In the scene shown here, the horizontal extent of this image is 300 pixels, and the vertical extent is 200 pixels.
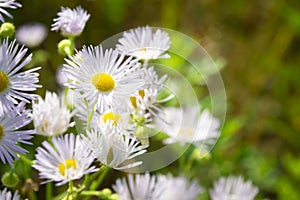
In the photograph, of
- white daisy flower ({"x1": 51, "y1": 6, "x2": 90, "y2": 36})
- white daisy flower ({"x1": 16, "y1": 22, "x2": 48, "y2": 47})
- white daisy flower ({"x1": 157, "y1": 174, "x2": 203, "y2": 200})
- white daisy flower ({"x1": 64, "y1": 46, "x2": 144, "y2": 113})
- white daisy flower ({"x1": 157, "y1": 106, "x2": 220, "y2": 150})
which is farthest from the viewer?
white daisy flower ({"x1": 16, "y1": 22, "x2": 48, "y2": 47})

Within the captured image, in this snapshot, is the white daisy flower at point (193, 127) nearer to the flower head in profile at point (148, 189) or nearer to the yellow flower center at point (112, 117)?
the flower head in profile at point (148, 189)

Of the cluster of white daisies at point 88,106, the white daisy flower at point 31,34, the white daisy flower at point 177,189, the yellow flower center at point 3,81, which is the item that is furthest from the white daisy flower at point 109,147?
the white daisy flower at point 31,34

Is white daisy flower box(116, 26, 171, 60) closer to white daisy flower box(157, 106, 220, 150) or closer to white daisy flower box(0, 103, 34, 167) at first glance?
white daisy flower box(0, 103, 34, 167)

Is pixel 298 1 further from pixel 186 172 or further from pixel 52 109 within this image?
pixel 52 109

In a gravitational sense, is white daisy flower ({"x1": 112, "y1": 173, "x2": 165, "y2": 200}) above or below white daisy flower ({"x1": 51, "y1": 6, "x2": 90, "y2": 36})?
below

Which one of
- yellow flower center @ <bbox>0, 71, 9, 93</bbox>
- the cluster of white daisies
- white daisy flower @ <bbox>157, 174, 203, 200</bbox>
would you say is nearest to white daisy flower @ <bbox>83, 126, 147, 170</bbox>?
the cluster of white daisies

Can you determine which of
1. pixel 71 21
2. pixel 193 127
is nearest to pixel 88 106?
pixel 71 21

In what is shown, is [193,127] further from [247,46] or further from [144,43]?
[247,46]
